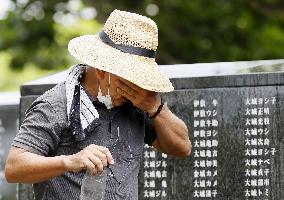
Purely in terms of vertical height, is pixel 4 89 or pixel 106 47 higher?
pixel 4 89

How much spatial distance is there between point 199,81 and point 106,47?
1.78 m

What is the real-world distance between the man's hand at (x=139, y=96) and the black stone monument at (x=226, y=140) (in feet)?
5.21

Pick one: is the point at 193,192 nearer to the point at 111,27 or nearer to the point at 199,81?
the point at 199,81

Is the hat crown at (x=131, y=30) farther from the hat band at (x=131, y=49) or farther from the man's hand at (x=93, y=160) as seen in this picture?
the man's hand at (x=93, y=160)

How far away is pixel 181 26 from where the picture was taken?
11914 millimetres

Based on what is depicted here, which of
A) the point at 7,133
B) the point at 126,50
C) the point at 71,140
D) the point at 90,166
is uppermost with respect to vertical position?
the point at 7,133

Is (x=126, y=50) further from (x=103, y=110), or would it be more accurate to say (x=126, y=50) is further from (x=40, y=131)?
(x=40, y=131)

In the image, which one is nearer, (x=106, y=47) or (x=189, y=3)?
(x=106, y=47)

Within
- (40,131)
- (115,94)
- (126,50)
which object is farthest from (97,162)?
(126,50)

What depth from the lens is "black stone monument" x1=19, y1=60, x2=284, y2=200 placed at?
5.39m

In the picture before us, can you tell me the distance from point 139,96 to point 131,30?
0.31m

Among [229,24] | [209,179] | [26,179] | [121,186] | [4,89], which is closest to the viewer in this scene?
[26,179]

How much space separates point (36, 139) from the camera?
3.63m

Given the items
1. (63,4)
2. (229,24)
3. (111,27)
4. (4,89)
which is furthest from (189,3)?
(4,89)
